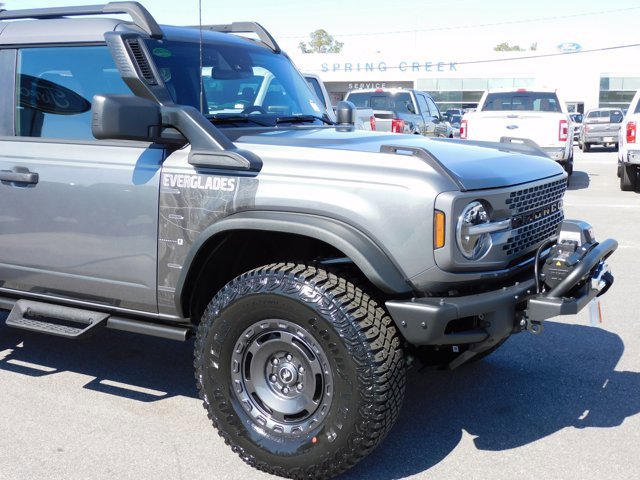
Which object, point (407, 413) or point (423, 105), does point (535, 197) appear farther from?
point (423, 105)

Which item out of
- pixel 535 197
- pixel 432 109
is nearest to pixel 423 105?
pixel 432 109

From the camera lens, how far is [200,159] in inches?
145

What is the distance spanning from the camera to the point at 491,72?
5772 centimetres

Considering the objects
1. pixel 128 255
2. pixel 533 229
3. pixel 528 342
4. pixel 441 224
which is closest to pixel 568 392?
pixel 528 342

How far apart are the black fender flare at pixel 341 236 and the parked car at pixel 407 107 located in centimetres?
1325

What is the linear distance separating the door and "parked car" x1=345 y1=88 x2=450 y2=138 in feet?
41.0

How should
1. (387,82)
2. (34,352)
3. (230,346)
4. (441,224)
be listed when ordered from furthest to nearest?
(387,82), (34,352), (230,346), (441,224)

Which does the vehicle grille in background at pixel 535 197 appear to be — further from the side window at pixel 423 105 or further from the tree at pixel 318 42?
the tree at pixel 318 42

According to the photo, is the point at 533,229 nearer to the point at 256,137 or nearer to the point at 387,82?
the point at 256,137

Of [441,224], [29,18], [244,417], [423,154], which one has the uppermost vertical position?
[29,18]

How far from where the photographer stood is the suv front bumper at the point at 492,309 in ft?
10.7

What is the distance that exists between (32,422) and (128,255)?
1.10 metres

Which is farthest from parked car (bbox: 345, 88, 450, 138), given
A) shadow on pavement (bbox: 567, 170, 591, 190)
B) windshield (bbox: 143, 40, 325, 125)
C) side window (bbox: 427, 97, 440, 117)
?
windshield (bbox: 143, 40, 325, 125)

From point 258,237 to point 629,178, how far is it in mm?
11751
